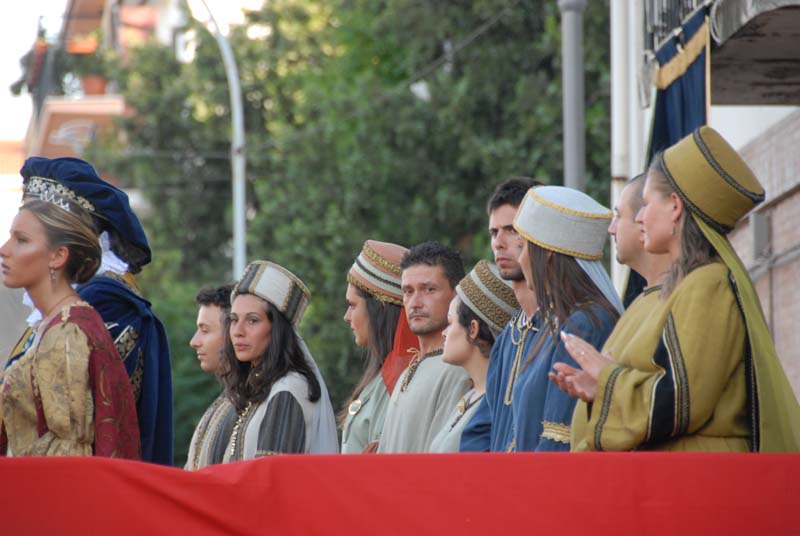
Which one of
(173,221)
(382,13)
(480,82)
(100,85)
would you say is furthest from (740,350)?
(100,85)

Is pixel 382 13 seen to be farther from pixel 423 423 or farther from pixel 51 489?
pixel 51 489

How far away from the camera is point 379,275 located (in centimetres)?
706

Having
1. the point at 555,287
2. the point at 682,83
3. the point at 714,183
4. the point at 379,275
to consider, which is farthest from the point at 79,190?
the point at 682,83

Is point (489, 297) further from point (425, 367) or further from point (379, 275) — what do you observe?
point (379, 275)

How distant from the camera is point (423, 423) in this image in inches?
251

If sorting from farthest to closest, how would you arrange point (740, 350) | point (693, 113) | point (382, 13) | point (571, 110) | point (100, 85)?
point (100, 85), point (382, 13), point (571, 110), point (693, 113), point (740, 350)

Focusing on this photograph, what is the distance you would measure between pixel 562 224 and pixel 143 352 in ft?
4.85

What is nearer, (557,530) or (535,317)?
(557,530)

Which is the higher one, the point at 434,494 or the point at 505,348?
the point at 505,348

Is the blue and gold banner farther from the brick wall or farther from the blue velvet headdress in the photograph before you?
the blue velvet headdress

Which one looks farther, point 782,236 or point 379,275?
point 782,236

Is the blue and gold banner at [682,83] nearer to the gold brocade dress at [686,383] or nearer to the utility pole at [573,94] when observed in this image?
the utility pole at [573,94]

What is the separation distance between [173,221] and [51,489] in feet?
85.1

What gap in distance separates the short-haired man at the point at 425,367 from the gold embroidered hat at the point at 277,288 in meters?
0.46
